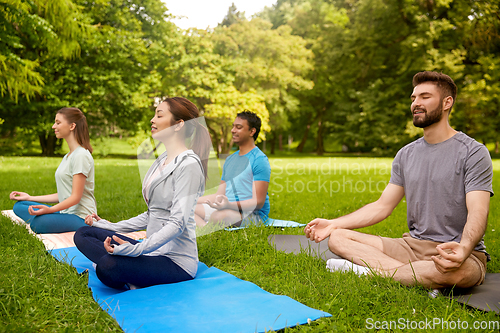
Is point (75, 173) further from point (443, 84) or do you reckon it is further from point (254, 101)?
point (254, 101)

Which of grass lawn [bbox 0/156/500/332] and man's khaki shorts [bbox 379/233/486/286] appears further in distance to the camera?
man's khaki shorts [bbox 379/233/486/286]

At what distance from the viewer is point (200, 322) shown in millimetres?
2490

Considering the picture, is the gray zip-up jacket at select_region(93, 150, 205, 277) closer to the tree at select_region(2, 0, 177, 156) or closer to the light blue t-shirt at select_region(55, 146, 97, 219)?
the light blue t-shirt at select_region(55, 146, 97, 219)

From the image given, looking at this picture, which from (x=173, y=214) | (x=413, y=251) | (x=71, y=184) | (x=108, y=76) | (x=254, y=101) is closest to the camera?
(x=173, y=214)

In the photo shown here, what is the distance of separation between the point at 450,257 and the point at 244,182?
2722 millimetres

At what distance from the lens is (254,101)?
23281mm

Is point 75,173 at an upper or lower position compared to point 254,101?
lower

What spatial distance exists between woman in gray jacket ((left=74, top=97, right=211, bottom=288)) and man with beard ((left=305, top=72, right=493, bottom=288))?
3.25ft

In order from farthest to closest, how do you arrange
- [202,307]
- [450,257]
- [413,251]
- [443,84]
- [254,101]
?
[254,101], [413,251], [443,84], [202,307], [450,257]

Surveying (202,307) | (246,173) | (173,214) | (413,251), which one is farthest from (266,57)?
(202,307)

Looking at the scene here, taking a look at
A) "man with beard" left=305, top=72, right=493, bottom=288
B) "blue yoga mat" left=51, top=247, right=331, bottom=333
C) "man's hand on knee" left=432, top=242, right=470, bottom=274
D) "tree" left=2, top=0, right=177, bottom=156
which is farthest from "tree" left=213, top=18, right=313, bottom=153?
"man's hand on knee" left=432, top=242, right=470, bottom=274

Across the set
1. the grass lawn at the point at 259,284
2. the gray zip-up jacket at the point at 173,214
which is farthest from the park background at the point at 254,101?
the gray zip-up jacket at the point at 173,214

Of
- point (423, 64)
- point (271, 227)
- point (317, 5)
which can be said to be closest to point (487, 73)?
point (423, 64)

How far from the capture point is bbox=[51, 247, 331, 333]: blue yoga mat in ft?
8.00
